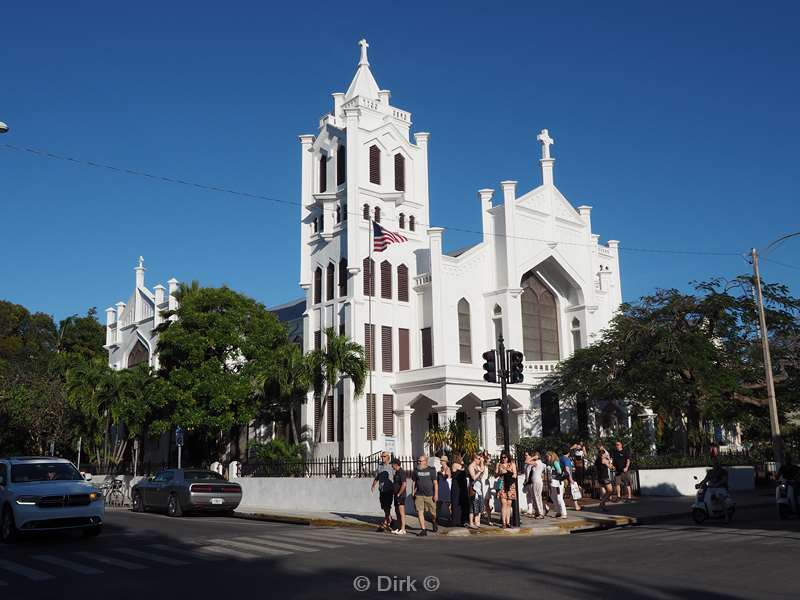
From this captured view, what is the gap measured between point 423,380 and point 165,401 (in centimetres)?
1207

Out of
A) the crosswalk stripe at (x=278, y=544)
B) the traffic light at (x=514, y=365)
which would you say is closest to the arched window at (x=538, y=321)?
the traffic light at (x=514, y=365)

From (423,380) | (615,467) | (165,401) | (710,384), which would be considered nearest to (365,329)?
(423,380)

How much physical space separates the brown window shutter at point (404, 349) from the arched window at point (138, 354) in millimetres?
21710

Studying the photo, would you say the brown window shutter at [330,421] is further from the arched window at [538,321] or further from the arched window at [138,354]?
the arched window at [138,354]

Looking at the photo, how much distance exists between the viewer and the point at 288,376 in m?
35.4

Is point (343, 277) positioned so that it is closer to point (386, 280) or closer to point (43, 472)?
point (386, 280)

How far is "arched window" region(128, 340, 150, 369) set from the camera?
178 ft

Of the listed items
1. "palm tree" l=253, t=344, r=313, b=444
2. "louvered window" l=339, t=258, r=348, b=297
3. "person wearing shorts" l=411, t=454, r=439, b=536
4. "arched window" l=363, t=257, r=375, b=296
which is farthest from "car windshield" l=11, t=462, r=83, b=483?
"louvered window" l=339, t=258, r=348, b=297

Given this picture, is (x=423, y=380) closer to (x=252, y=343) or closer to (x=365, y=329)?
(x=365, y=329)

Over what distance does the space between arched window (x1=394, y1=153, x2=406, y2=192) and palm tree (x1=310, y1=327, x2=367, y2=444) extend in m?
12.3

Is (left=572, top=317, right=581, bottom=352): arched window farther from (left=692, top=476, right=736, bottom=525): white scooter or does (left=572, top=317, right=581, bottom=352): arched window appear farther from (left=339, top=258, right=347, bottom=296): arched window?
(left=692, top=476, right=736, bottom=525): white scooter

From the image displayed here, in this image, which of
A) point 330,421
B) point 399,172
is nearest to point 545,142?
point 399,172

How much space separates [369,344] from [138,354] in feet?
76.3

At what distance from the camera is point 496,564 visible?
11.7 m
